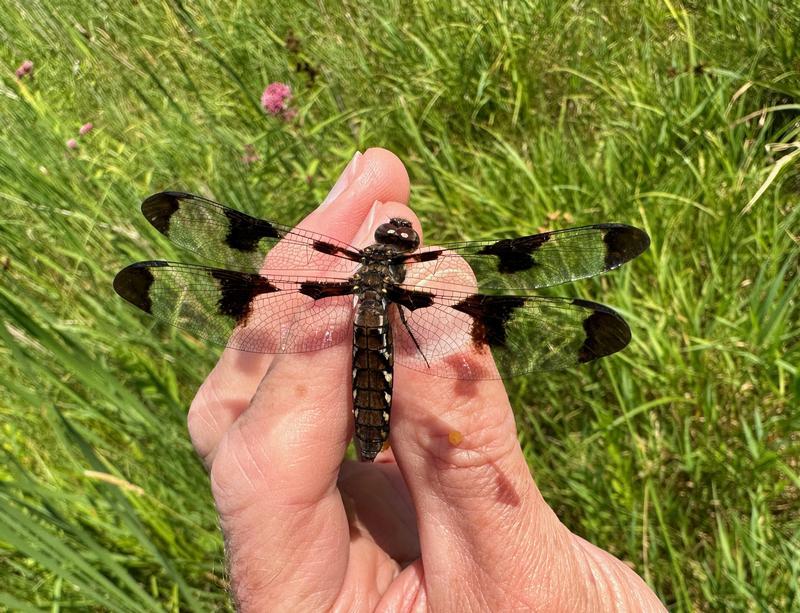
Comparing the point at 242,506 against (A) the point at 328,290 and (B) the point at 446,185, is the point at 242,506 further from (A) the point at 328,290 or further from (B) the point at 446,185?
(B) the point at 446,185

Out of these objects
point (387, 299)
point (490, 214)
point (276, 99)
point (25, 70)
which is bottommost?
point (490, 214)

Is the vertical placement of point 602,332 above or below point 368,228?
below

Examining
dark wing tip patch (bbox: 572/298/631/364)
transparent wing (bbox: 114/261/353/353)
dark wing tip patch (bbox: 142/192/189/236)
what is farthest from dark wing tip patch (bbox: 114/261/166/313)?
dark wing tip patch (bbox: 572/298/631/364)

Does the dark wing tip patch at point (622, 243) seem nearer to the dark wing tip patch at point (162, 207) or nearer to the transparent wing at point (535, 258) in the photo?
the transparent wing at point (535, 258)

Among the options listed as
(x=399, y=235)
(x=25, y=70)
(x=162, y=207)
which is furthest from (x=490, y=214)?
(x=25, y=70)

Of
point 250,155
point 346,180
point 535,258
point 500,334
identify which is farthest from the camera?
point 250,155

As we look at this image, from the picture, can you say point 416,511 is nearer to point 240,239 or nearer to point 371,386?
point 371,386

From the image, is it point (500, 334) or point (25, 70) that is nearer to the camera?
point (500, 334)

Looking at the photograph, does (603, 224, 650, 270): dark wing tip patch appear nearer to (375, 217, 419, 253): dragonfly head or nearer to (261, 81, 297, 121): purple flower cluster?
(375, 217, 419, 253): dragonfly head
